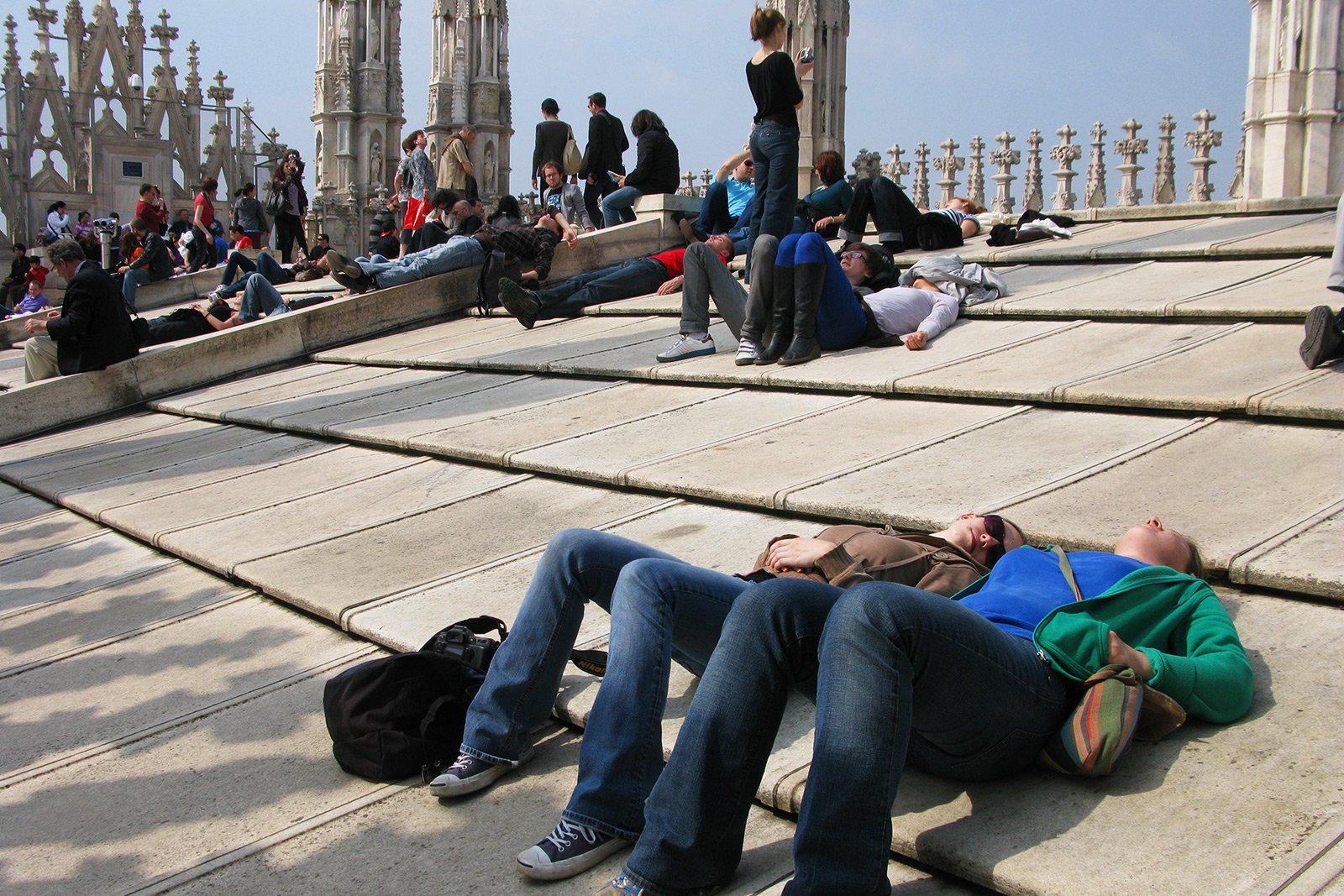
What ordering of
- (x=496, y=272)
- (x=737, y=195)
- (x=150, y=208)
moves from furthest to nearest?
(x=150, y=208) → (x=737, y=195) → (x=496, y=272)

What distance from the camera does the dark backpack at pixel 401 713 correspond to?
352 centimetres

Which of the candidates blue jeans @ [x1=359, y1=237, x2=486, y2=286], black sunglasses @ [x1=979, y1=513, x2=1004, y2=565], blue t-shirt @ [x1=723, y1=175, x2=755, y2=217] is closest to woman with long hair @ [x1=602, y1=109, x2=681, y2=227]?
blue t-shirt @ [x1=723, y1=175, x2=755, y2=217]

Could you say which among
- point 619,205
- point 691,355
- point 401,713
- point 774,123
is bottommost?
point 401,713

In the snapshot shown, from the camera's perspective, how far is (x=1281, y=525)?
3.98 m

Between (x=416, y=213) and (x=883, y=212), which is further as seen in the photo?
(x=416, y=213)

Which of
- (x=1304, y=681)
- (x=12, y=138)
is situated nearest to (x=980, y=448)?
(x=1304, y=681)

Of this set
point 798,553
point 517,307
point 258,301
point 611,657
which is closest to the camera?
point 611,657

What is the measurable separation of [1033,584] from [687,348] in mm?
5459

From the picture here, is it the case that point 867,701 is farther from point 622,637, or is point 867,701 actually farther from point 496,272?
point 496,272

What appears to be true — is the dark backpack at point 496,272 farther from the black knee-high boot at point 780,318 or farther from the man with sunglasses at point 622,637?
the man with sunglasses at point 622,637

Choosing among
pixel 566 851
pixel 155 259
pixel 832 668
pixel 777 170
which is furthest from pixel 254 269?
pixel 832 668

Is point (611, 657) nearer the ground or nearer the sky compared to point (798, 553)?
nearer the ground

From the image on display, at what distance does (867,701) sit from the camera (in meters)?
2.59

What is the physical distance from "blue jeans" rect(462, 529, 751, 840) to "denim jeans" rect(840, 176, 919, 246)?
8.76 m
